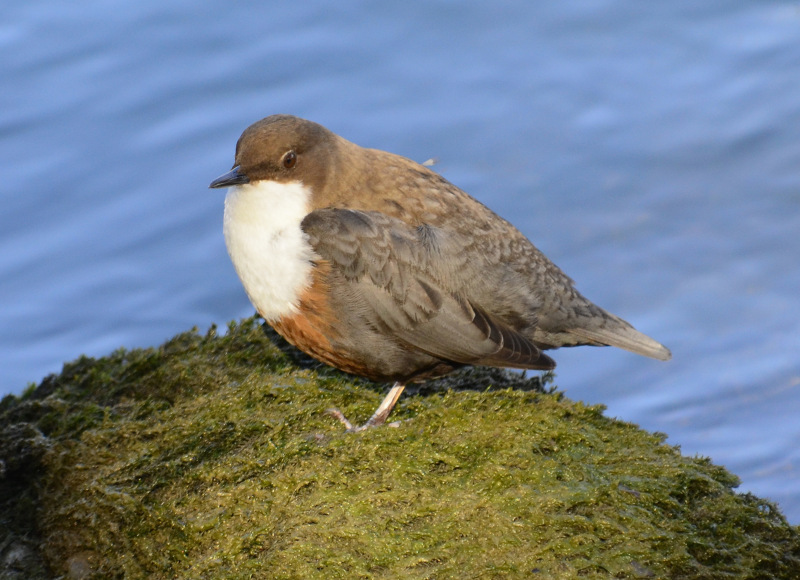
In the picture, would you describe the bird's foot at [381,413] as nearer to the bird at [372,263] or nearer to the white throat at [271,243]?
the bird at [372,263]

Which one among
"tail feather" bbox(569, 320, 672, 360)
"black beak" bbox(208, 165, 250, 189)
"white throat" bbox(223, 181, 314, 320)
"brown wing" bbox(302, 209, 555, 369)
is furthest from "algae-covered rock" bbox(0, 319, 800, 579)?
"black beak" bbox(208, 165, 250, 189)

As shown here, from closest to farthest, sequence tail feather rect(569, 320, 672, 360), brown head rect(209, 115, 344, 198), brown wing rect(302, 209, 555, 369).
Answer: brown wing rect(302, 209, 555, 369)
brown head rect(209, 115, 344, 198)
tail feather rect(569, 320, 672, 360)

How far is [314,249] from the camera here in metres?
4.27

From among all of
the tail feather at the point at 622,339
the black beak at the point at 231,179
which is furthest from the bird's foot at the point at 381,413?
the black beak at the point at 231,179

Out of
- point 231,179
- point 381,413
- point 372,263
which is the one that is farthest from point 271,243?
point 381,413

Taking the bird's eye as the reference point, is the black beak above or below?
below

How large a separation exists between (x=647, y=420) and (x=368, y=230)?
3.31 metres

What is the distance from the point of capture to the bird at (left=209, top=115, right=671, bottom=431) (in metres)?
4.27

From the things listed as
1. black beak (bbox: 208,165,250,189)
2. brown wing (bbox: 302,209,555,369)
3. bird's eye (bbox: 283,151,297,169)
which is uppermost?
bird's eye (bbox: 283,151,297,169)

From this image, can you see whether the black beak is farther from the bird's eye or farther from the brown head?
the bird's eye

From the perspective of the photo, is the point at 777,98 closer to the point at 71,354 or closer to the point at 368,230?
the point at 368,230

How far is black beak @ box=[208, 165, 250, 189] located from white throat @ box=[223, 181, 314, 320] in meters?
0.08

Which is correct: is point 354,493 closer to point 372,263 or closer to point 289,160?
point 372,263

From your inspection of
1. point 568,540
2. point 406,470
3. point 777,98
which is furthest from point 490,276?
point 777,98
